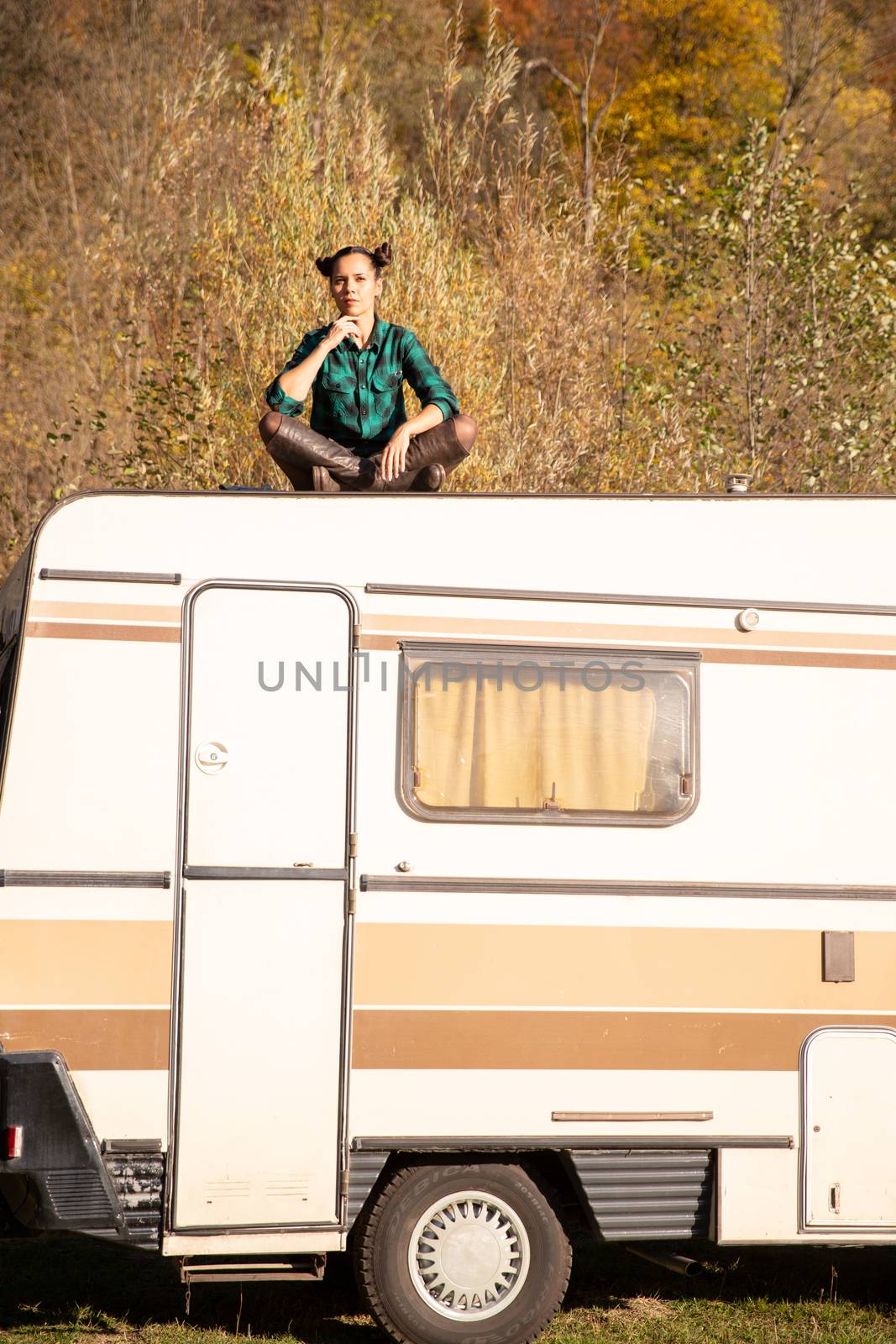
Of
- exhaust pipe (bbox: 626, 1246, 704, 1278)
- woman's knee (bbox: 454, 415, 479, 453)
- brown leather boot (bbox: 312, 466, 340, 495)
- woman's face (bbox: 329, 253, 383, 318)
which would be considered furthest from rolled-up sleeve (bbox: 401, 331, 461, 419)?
exhaust pipe (bbox: 626, 1246, 704, 1278)

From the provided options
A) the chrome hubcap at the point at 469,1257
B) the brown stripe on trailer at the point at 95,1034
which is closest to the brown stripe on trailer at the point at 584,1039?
the chrome hubcap at the point at 469,1257

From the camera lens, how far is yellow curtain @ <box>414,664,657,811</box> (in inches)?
195

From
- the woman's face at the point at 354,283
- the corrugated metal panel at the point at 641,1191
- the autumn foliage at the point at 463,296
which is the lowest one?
the corrugated metal panel at the point at 641,1191

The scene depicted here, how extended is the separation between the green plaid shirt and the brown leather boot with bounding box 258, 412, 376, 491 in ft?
1.00

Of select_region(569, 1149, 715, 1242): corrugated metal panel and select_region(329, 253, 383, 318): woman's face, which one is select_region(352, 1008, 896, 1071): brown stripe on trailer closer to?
select_region(569, 1149, 715, 1242): corrugated metal panel

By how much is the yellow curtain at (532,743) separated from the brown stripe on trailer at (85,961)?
44.2 inches

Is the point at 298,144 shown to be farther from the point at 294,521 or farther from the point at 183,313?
the point at 294,521

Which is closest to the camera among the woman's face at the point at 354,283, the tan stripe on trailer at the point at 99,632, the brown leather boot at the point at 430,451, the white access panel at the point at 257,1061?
the white access panel at the point at 257,1061

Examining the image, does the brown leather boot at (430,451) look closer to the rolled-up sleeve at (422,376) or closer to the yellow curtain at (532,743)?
the rolled-up sleeve at (422,376)

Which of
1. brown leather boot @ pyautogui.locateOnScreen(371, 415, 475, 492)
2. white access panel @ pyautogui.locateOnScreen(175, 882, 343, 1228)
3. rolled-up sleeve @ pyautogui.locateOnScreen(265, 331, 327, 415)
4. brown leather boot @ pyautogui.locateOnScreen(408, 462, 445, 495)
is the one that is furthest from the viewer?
rolled-up sleeve @ pyautogui.locateOnScreen(265, 331, 327, 415)

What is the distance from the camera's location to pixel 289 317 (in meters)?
12.3

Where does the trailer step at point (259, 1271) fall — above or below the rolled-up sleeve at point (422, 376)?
below

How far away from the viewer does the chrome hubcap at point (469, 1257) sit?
4.92 meters

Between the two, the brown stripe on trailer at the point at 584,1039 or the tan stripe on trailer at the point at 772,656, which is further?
the tan stripe on trailer at the point at 772,656
